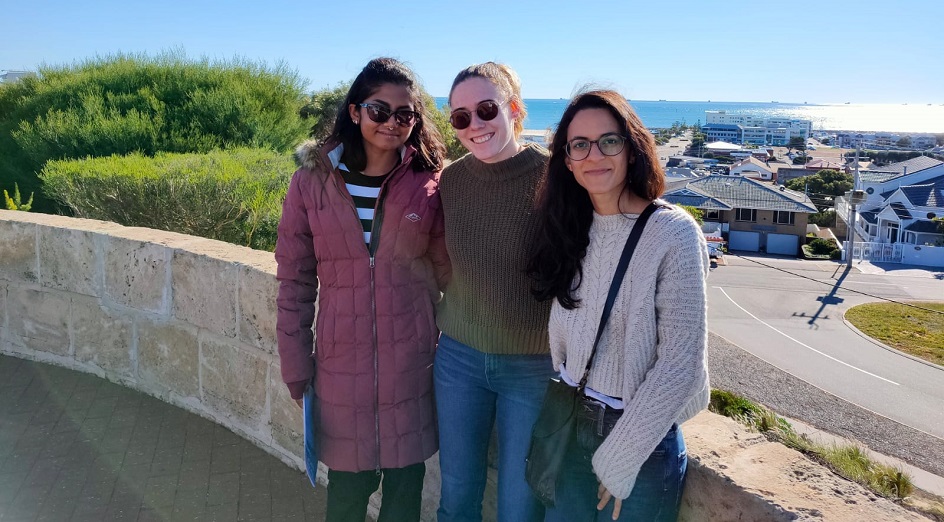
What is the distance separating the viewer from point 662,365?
1434 mm

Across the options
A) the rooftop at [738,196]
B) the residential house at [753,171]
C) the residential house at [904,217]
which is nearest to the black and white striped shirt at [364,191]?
the rooftop at [738,196]

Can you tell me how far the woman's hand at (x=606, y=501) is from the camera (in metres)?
1.52

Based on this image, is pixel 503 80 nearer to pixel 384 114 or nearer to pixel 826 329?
pixel 384 114

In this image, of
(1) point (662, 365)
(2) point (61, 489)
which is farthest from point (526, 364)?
(2) point (61, 489)

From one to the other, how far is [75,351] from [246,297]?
1653mm

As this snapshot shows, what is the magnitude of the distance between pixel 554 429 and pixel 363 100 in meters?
1.14

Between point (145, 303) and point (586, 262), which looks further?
point (145, 303)

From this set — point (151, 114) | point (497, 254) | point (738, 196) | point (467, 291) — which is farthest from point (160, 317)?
point (738, 196)

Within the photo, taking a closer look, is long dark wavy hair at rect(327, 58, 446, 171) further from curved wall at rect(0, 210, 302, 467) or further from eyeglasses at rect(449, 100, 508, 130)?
curved wall at rect(0, 210, 302, 467)

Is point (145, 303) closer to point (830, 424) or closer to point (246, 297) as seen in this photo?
point (246, 297)

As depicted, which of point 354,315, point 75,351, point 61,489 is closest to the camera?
point 354,315

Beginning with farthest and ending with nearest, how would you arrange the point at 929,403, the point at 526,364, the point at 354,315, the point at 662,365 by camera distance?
the point at 929,403, the point at 354,315, the point at 526,364, the point at 662,365

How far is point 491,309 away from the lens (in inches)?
75.2

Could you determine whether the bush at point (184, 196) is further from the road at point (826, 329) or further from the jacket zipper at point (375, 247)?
the road at point (826, 329)
